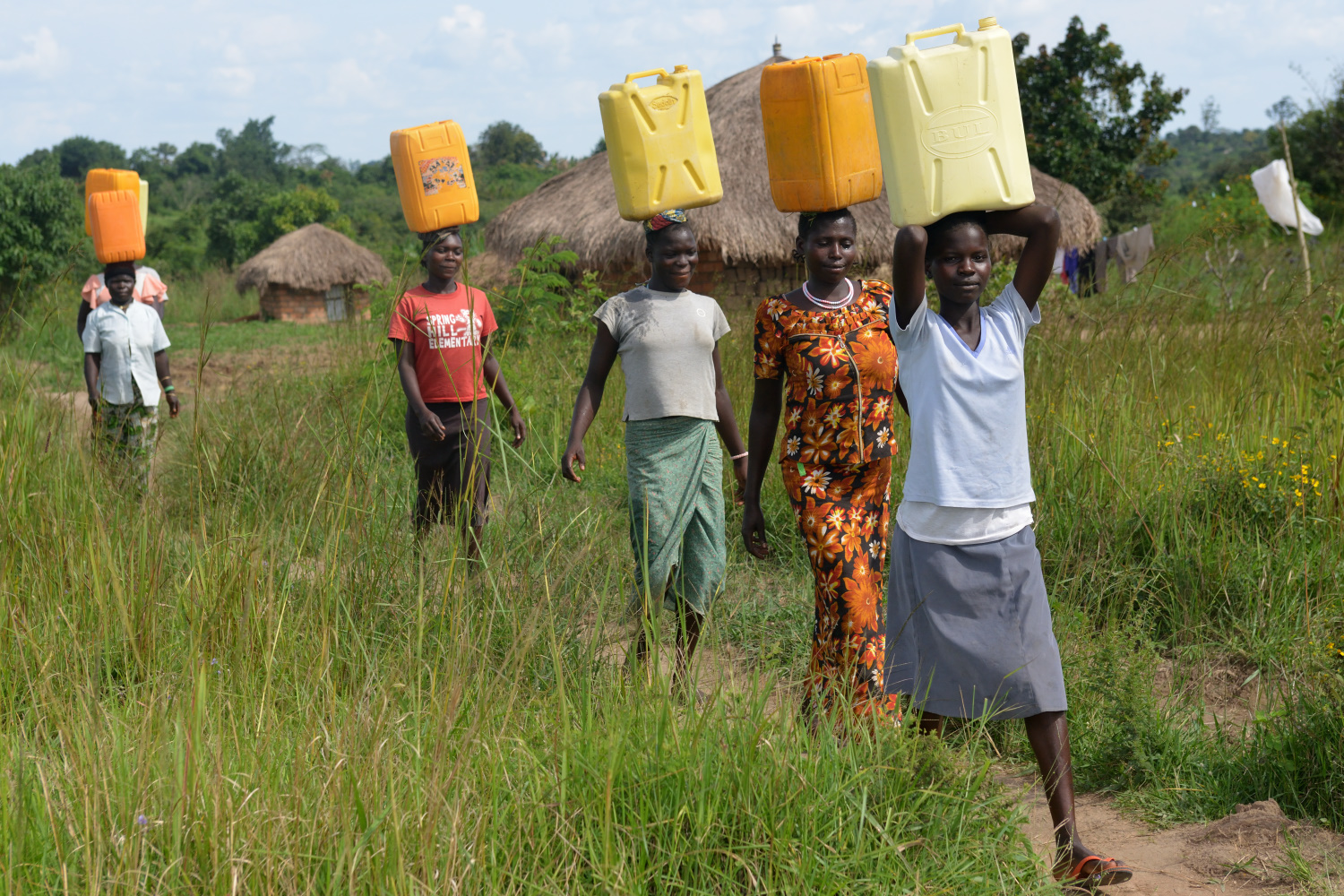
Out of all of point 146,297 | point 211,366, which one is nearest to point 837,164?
point 146,297

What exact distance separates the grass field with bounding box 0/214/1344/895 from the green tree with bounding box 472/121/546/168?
48.3m

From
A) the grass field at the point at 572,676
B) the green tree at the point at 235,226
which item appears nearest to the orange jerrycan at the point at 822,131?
the grass field at the point at 572,676

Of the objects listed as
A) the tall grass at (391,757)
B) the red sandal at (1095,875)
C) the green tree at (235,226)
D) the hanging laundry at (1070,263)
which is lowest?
the red sandal at (1095,875)

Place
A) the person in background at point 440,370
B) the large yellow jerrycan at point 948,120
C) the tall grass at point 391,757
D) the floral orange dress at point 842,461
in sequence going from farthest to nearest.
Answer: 1. the person in background at point 440,370
2. the floral orange dress at point 842,461
3. the large yellow jerrycan at point 948,120
4. the tall grass at point 391,757

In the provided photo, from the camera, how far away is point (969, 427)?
7.22 ft

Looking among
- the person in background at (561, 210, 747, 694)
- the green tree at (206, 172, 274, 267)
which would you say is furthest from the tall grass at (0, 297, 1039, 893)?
the green tree at (206, 172, 274, 267)

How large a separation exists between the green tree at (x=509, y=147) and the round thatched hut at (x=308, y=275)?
27.6 metres

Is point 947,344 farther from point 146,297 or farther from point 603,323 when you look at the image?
point 146,297

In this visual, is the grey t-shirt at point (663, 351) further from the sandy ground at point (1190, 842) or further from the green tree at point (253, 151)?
the green tree at point (253, 151)

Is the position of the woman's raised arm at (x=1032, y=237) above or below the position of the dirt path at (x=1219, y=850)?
above

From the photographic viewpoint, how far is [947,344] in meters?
2.21

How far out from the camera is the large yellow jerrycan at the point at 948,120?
2092mm

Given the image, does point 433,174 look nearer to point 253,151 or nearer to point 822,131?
point 822,131

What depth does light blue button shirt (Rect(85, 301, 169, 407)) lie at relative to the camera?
5156mm
